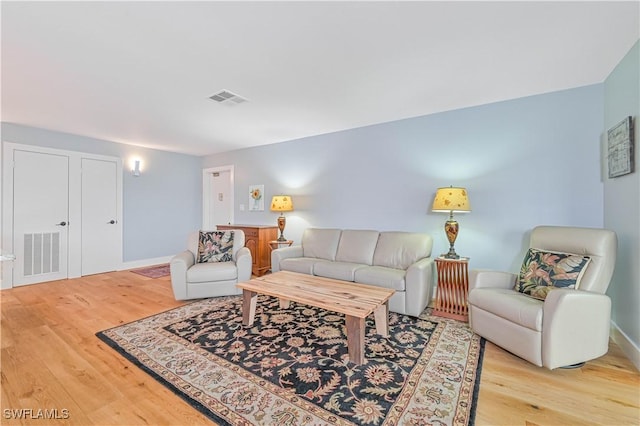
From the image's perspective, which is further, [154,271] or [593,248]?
[154,271]

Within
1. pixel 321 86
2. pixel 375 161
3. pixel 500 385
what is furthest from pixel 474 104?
pixel 500 385

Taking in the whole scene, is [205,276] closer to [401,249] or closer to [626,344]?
[401,249]

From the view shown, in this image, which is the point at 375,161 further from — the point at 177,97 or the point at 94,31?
the point at 94,31

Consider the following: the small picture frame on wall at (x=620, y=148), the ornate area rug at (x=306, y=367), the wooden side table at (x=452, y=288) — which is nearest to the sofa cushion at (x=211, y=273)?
the ornate area rug at (x=306, y=367)

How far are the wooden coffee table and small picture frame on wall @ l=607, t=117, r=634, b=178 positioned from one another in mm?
2039

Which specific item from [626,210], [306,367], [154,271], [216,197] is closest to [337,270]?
[306,367]

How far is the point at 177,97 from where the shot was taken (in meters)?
2.86

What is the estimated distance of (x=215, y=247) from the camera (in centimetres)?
362

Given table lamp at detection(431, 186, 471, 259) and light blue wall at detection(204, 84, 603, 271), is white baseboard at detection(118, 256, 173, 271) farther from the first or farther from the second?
table lamp at detection(431, 186, 471, 259)

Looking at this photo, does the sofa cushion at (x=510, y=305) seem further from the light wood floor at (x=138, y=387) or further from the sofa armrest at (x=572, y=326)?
the light wood floor at (x=138, y=387)

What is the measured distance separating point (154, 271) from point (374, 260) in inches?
151

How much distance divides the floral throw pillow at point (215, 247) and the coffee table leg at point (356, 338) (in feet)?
7.31

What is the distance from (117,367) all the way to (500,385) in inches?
101

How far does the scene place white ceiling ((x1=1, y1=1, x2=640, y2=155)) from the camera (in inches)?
64.9
